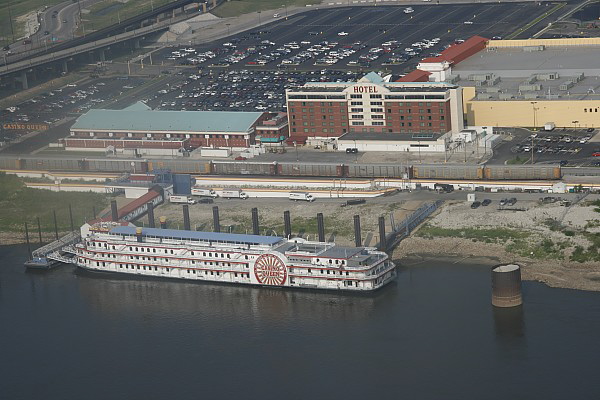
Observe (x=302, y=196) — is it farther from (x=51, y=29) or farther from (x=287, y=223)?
(x=51, y=29)

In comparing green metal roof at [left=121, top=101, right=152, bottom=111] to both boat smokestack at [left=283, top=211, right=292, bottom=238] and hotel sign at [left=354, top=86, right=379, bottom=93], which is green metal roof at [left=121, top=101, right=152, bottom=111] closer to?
hotel sign at [left=354, top=86, right=379, bottom=93]

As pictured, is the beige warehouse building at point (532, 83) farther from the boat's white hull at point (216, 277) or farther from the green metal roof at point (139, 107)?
the boat's white hull at point (216, 277)

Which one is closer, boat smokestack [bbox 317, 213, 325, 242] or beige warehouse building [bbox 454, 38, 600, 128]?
boat smokestack [bbox 317, 213, 325, 242]

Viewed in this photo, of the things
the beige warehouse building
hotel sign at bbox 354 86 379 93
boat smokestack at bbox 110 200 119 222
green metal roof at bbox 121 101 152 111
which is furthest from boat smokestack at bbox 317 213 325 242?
green metal roof at bbox 121 101 152 111

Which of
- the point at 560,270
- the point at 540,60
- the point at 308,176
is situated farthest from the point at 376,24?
the point at 560,270

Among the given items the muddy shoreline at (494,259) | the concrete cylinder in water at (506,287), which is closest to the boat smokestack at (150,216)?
the muddy shoreline at (494,259)

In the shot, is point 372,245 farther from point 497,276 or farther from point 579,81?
point 579,81

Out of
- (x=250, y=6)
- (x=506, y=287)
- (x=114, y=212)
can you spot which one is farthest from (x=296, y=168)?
(x=250, y=6)
